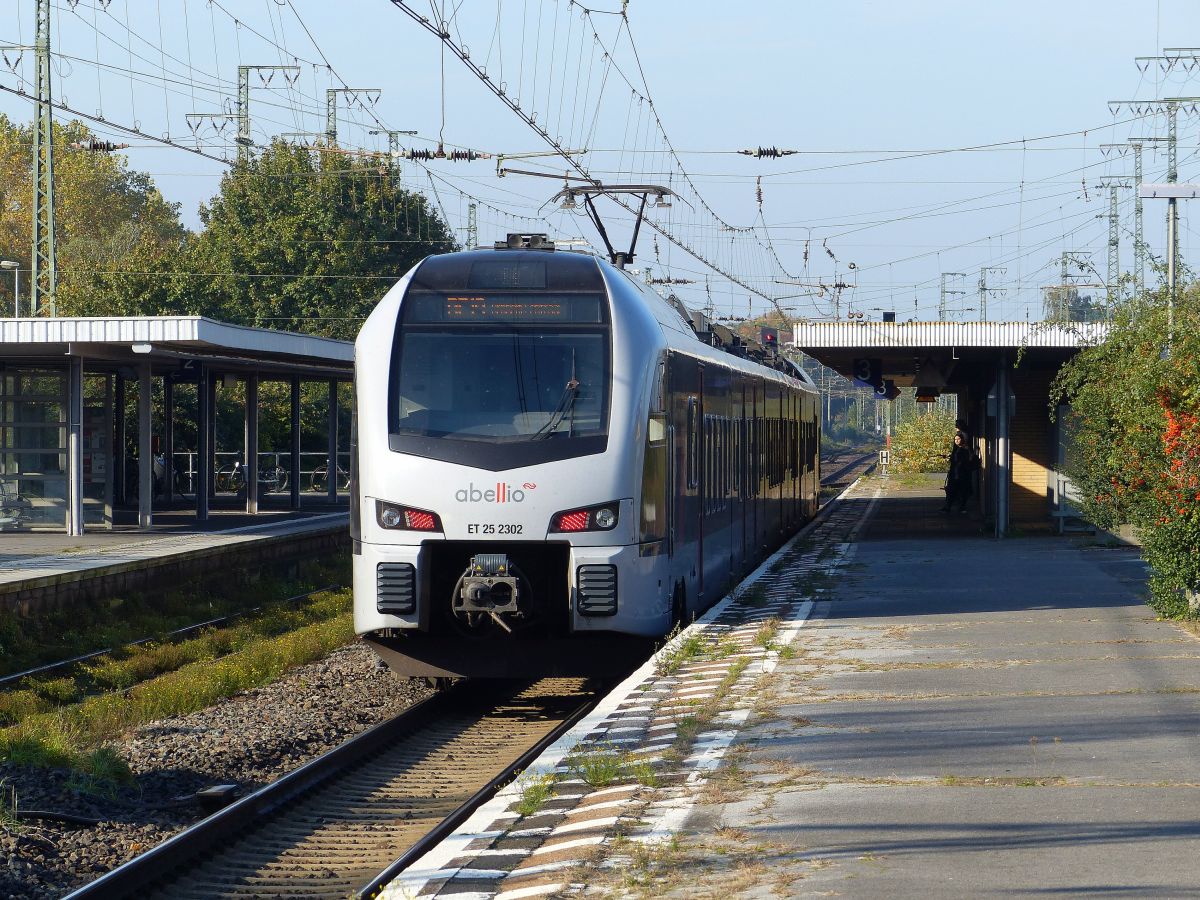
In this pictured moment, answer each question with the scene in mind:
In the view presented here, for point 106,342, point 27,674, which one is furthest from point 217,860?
point 106,342

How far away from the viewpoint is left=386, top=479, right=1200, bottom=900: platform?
19.5 feet

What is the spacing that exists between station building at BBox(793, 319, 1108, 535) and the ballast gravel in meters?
13.3

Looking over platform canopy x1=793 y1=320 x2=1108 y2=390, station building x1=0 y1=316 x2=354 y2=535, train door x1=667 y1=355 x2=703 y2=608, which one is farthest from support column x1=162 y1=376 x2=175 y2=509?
train door x1=667 y1=355 x2=703 y2=608

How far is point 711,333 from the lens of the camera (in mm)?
17172

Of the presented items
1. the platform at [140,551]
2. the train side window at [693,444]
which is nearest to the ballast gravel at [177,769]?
the train side window at [693,444]

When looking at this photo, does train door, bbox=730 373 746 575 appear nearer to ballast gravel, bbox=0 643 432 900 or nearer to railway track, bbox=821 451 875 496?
ballast gravel, bbox=0 643 432 900

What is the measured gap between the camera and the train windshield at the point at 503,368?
1173cm

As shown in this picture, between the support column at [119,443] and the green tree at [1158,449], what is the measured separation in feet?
73.6

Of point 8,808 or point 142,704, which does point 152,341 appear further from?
point 8,808

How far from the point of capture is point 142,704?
43.3 feet

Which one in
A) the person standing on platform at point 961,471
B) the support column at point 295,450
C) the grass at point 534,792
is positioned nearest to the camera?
the grass at point 534,792

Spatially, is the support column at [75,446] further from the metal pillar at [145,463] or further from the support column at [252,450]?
the support column at [252,450]

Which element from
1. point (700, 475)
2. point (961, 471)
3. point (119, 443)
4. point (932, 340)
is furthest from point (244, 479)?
point (700, 475)

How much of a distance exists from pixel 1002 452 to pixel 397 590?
55.5 feet
